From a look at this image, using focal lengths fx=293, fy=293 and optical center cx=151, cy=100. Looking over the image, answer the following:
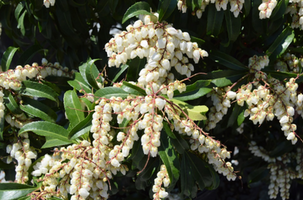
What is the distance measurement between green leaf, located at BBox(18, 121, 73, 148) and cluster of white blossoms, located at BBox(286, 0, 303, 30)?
128cm

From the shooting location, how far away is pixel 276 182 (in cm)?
207

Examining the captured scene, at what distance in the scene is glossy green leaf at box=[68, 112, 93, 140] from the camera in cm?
134

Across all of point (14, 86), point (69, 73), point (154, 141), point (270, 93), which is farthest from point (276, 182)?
point (14, 86)

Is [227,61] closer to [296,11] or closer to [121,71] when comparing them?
[296,11]

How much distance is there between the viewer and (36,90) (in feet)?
5.13

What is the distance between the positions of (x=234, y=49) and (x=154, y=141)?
1.02 m

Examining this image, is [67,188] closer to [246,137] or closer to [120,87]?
[120,87]

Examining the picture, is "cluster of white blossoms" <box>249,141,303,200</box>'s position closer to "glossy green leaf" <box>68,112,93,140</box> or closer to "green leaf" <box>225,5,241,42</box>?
"green leaf" <box>225,5,241,42</box>

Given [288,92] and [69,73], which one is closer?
[288,92]

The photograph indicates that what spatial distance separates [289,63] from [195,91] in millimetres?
601

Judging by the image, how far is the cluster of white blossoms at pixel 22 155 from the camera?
1478 mm

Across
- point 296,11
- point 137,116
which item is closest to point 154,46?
point 137,116

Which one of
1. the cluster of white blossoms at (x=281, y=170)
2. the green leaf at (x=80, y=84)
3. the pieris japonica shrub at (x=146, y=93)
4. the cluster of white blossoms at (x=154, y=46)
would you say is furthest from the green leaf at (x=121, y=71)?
the cluster of white blossoms at (x=281, y=170)

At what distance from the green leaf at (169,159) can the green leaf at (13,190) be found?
2.19 ft
